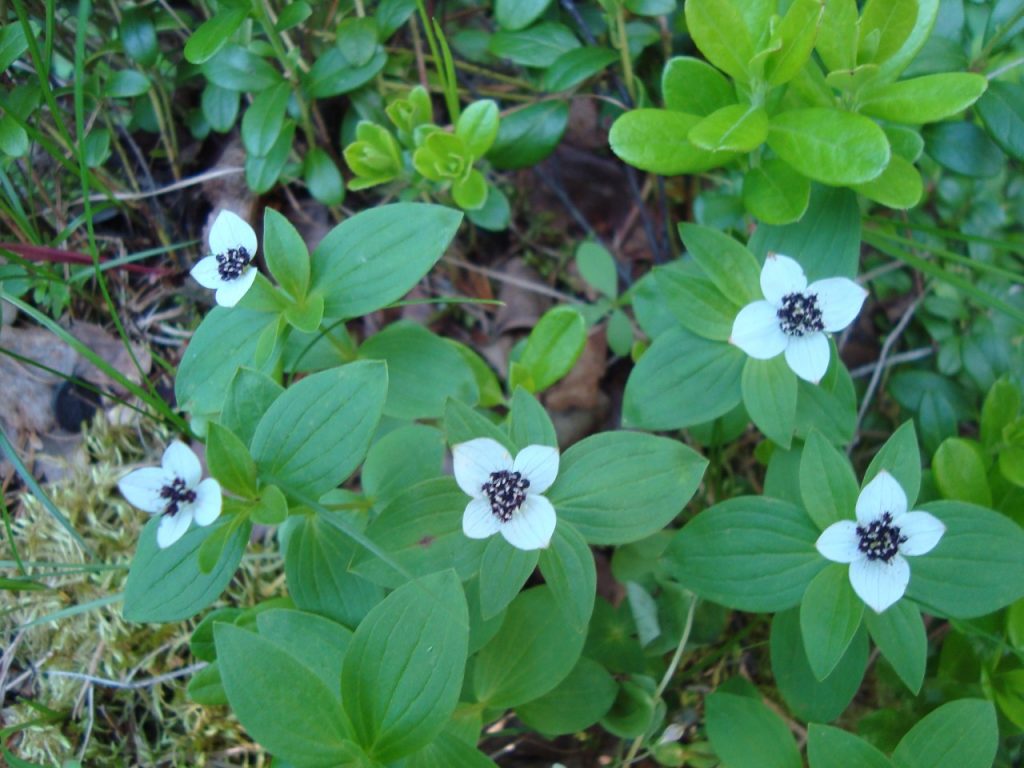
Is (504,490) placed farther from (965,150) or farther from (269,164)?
(965,150)

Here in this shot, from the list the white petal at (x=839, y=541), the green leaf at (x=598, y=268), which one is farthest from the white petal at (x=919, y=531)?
the green leaf at (x=598, y=268)

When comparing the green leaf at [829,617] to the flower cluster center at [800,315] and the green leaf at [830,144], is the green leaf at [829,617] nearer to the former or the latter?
the flower cluster center at [800,315]

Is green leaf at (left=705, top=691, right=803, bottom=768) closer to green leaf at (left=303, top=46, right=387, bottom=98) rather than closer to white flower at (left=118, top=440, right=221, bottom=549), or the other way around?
white flower at (left=118, top=440, right=221, bottom=549)

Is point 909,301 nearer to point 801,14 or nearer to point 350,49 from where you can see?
point 801,14

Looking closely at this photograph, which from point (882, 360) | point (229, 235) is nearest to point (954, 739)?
point (882, 360)

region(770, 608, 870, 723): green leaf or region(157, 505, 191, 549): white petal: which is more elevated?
region(157, 505, 191, 549): white petal

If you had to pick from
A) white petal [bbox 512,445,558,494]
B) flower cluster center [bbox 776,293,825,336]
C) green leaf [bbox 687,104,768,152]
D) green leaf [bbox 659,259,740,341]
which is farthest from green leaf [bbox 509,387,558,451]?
green leaf [bbox 687,104,768,152]

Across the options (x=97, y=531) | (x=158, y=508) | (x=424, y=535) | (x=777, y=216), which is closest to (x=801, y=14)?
(x=777, y=216)

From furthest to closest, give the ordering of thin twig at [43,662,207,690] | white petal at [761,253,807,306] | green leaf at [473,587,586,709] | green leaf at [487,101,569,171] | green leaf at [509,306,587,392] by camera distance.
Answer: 1. green leaf at [487,101,569,171]
2. green leaf at [509,306,587,392]
3. thin twig at [43,662,207,690]
4. green leaf at [473,587,586,709]
5. white petal at [761,253,807,306]
